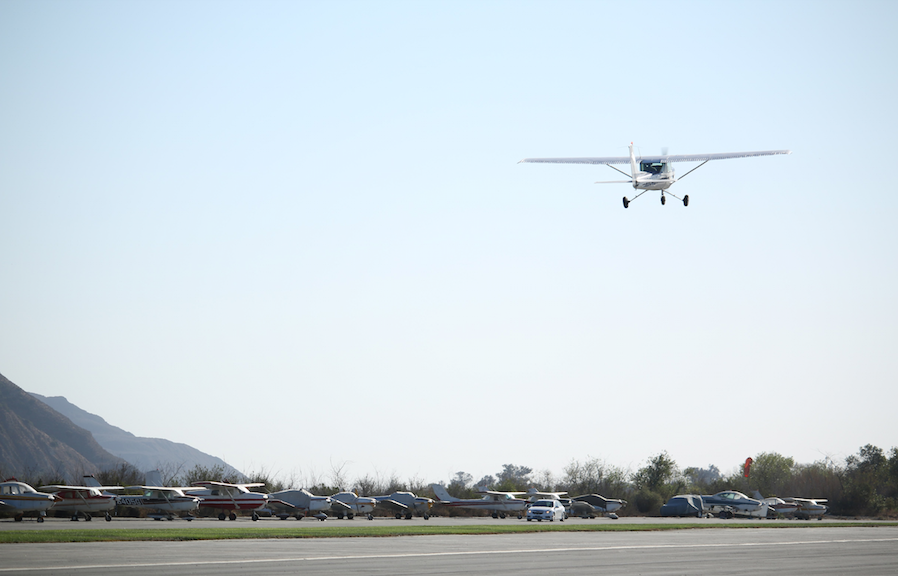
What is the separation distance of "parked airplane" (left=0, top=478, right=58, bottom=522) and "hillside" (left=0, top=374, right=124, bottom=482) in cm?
13627

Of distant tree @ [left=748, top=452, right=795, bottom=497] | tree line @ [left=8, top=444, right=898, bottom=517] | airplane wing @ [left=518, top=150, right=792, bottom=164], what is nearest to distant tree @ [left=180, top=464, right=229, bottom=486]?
tree line @ [left=8, top=444, right=898, bottom=517]

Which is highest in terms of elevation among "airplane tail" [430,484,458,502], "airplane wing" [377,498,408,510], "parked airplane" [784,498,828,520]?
"airplane tail" [430,484,458,502]

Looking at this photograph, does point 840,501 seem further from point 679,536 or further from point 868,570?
point 868,570

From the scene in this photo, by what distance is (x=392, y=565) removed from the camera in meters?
21.1

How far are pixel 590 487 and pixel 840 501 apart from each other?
22.7m

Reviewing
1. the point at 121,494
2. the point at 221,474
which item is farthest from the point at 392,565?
the point at 221,474

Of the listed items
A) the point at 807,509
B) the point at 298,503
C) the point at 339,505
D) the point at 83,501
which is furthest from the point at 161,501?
the point at 807,509

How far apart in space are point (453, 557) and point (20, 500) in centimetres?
2791

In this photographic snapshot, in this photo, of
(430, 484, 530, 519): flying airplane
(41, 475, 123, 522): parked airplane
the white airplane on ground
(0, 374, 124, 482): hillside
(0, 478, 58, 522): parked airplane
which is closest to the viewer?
(0, 478, 58, 522): parked airplane

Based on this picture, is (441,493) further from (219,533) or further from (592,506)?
(219,533)

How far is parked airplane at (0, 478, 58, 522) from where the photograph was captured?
137ft

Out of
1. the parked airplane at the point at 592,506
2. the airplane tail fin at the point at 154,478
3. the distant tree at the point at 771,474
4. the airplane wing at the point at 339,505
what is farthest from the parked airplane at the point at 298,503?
the distant tree at the point at 771,474

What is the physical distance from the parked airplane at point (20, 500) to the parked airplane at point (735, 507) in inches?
1743

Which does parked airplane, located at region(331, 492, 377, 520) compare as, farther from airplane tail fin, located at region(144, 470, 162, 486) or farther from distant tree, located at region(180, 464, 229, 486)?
distant tree, located at region(180, 464, 229, 486)
